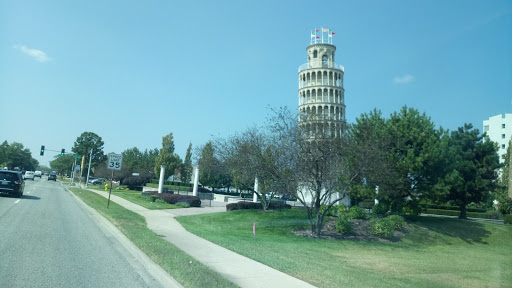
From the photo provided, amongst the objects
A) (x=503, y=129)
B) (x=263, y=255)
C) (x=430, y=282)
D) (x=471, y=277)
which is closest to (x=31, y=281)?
(x=263, y=255)

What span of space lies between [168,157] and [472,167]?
43962 mm

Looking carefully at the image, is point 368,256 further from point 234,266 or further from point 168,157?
point 168,157

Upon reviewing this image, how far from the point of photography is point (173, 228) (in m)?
15.3

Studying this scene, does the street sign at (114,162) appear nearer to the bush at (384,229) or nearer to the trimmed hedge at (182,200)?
the trimmed hedge at (182,200)

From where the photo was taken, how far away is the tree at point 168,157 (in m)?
58.4

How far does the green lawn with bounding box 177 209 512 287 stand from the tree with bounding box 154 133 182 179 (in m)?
38.2

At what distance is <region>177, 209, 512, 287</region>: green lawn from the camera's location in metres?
8.73

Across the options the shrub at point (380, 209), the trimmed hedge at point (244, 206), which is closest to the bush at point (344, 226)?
the shrub at point (380, 209)

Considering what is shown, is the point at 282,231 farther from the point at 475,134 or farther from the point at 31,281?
the point at 475,134

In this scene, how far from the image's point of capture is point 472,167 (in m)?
27.8

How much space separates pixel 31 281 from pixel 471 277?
10805mm

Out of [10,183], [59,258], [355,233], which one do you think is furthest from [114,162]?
[355,233]

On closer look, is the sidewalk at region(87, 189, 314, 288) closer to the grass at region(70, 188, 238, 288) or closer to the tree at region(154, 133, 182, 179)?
the grass at region(70, 188, 238, 288)

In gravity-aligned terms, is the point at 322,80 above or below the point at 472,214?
above
